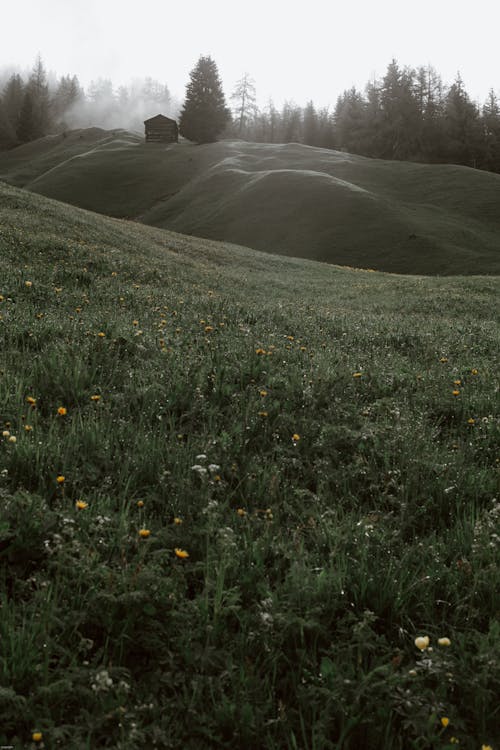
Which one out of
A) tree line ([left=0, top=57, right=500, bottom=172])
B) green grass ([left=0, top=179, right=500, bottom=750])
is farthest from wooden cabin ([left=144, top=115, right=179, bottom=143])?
green grass ([left=0, top=179, right=500, bottom=750])

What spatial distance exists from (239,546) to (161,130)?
104798 millimetres

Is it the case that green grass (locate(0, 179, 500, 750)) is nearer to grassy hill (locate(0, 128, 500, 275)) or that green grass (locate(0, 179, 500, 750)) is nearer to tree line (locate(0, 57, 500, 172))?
grassy hill (locate(0, 128, 500, 275))

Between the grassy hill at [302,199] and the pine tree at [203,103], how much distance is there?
628 cm

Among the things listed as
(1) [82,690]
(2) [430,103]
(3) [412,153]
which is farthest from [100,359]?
(2) [430,103]

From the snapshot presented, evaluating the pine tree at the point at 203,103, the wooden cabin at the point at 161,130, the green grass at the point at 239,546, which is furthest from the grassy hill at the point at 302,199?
the green grass at the point at 239,546

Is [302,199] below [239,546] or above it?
above

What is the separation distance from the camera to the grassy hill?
46188 millimetres

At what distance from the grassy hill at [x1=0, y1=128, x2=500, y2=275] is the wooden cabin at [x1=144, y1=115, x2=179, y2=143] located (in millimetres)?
4072

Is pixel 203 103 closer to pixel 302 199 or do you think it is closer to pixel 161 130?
pixel 161 130

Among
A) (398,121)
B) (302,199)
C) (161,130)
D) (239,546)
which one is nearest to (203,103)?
(161,130)

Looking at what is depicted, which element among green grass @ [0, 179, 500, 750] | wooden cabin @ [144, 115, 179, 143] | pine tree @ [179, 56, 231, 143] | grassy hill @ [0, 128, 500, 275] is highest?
pine tree @ [179, 56, 231, 143]

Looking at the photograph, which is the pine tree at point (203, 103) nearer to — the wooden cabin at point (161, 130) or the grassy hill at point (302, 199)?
the wooden cabin at point (161, 130)

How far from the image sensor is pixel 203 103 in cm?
9319

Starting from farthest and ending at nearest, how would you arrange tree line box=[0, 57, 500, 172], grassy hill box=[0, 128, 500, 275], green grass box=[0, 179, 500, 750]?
tree line box=[0, 57, 500, 172], grassy hill box=[0, 128, 500, 275], green grass box=[0, 179, 500, 750]
